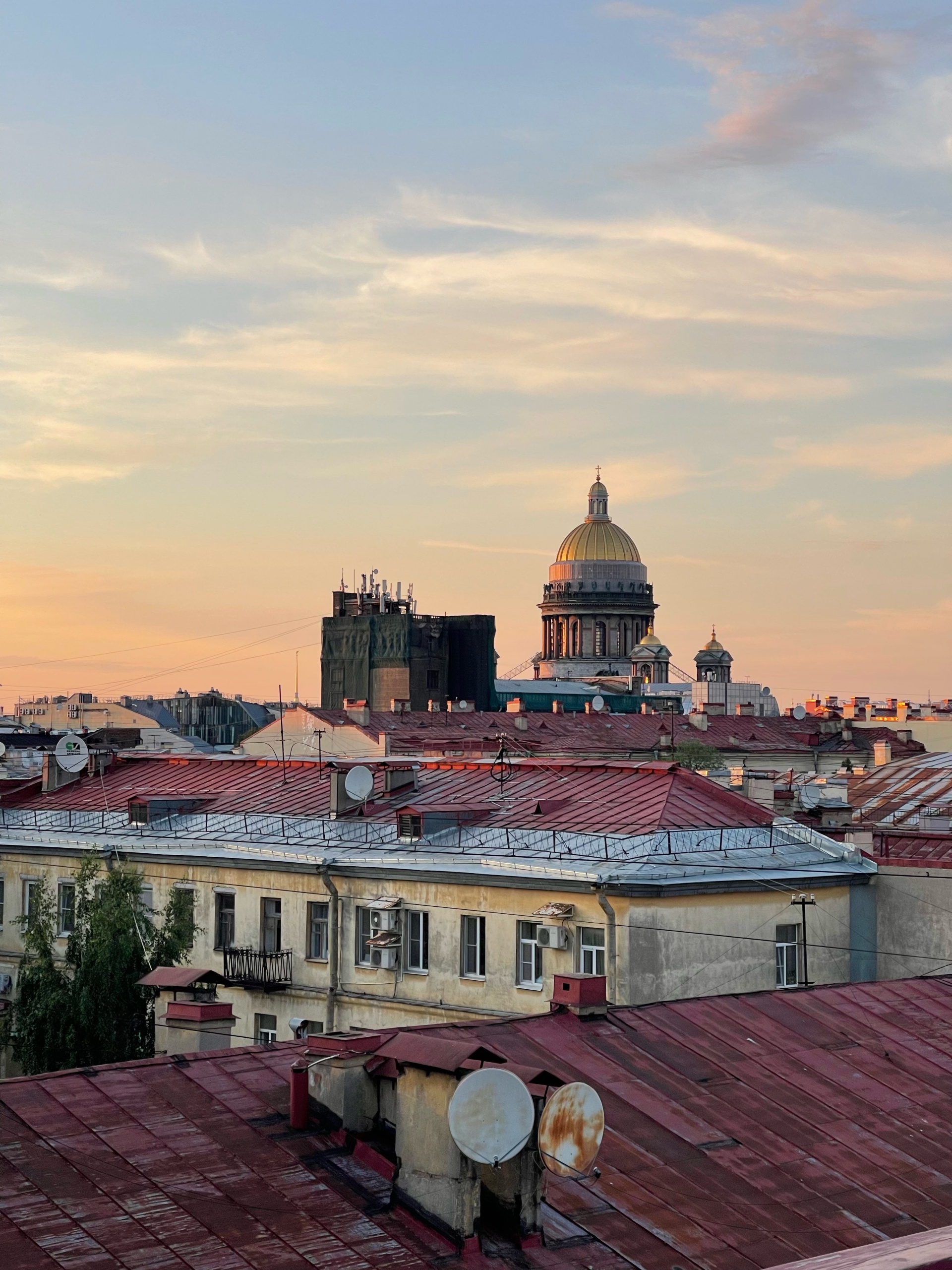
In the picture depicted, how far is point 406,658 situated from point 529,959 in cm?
8297

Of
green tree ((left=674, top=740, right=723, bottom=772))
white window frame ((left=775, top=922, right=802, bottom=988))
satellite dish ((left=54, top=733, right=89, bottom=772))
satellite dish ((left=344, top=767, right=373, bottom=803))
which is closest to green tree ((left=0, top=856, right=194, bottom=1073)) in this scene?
satellite dish ((left=344, top=767, right=373, bottom=803))

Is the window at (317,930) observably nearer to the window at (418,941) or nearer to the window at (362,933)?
the window at (362,933)

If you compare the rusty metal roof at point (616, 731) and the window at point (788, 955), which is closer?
the window at point (788, 955)

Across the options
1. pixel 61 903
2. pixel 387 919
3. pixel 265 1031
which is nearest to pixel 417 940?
pixel 387 919

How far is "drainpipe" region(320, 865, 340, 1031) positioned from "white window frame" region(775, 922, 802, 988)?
772cm

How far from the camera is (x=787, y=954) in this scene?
30250 mm

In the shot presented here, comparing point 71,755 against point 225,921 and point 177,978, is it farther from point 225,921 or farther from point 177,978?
point 177,978

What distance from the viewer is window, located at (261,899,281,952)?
1319 inches

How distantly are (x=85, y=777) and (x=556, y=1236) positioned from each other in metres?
31.1

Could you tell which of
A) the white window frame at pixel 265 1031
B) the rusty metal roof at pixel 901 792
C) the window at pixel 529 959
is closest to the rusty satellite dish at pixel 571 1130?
the window at pixel 529 959

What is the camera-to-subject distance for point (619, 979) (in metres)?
28.1

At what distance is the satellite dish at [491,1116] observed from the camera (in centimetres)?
1388

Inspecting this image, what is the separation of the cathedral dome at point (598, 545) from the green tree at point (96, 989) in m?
151

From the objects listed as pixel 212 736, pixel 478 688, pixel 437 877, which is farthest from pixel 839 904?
pixel 478 688
